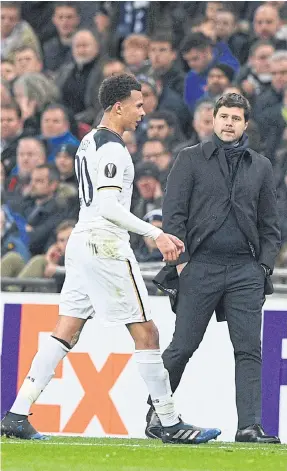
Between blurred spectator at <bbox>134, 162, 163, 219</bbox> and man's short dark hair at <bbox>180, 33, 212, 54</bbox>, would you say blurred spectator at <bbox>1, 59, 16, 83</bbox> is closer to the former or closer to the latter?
man's short dark hair at <bbox>180, 33, 212, 54</bbox>

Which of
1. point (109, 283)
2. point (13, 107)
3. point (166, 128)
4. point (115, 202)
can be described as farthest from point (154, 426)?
point (13, 107)

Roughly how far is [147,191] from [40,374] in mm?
4941

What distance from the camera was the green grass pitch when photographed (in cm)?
587

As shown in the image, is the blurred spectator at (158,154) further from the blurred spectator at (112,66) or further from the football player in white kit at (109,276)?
the football player in white kit at (109,276)

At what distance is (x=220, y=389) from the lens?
887 centimetres

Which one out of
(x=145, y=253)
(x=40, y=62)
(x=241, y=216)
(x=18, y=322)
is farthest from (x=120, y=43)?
(x=241, y=216)

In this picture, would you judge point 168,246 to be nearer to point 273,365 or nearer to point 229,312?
point 229,312

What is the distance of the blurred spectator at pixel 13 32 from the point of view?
14.7 metres

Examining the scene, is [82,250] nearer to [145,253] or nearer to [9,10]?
[145,253]

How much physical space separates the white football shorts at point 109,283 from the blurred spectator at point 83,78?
6.85 meters

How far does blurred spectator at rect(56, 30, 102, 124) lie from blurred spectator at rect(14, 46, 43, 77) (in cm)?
38

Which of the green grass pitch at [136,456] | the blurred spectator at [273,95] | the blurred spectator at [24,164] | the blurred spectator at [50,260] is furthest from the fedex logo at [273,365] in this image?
the blurred spectator at [24,164]

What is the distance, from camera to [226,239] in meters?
7.43

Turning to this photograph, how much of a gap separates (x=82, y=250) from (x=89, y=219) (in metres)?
0.18
